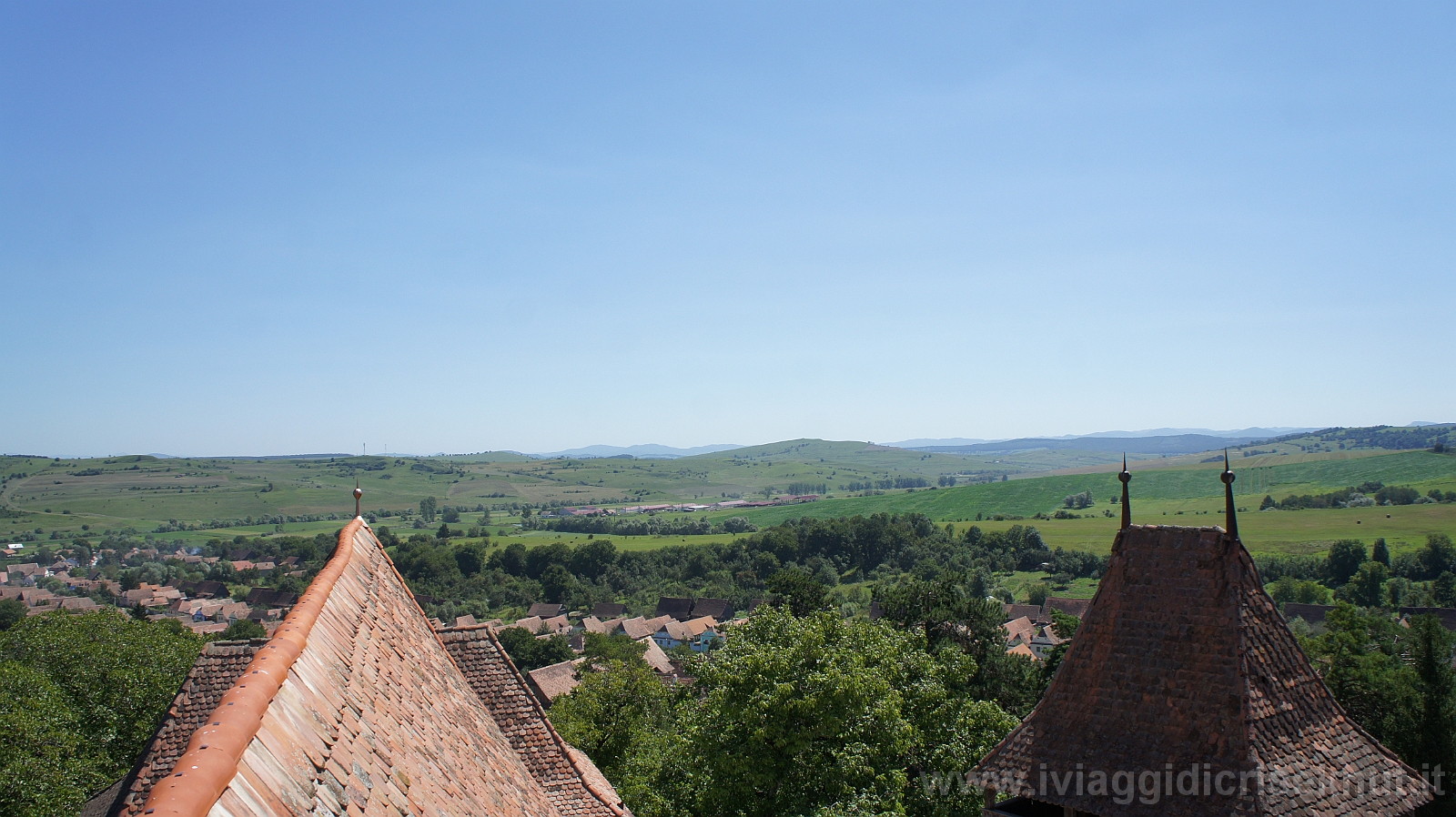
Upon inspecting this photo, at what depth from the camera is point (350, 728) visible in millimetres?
3045

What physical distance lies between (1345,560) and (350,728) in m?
102

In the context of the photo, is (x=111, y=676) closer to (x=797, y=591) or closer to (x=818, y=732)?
(x=818, y=732)

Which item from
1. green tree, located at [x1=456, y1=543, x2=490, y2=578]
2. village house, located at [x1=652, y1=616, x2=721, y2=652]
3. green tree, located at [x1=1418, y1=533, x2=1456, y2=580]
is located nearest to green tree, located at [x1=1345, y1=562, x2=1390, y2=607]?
green tree, located at [x1=1418, y1=533, x2=1456, y2=580]

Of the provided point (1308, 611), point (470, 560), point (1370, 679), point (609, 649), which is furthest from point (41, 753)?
point (470, 560)

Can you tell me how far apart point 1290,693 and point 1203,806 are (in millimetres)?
1585

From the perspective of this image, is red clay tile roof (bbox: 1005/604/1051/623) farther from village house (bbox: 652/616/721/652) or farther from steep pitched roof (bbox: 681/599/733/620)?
steep pitched roof (bbox: 681/599/733/620)

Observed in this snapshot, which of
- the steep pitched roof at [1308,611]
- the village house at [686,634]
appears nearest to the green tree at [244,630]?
the village house at [686,634]

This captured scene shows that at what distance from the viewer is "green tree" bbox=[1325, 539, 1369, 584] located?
80.4 meters

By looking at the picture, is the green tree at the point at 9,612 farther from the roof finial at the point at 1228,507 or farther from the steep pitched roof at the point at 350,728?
the roof finial at the point at 1228,507

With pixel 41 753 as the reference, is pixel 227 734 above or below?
above

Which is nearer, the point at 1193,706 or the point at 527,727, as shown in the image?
the point at 1193,706

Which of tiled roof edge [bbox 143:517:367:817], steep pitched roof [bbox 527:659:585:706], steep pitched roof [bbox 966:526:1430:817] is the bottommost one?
steep pitched roof [bbox 527:659:585:706]

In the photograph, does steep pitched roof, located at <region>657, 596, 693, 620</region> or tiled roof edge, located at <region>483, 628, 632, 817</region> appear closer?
tiled roof edge, located at <region>483, 628, 632, 817</region>

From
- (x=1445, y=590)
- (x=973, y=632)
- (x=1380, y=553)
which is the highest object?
(x=973, y=632)
